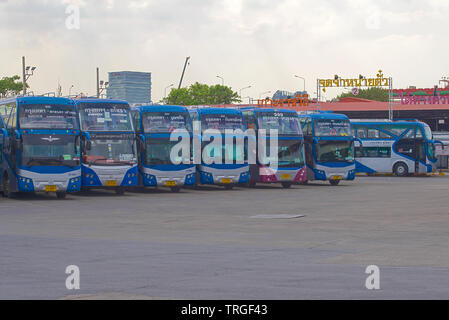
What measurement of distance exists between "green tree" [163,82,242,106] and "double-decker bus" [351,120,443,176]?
5663 cm

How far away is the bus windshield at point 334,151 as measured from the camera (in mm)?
42594

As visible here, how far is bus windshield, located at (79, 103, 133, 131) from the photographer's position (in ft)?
110

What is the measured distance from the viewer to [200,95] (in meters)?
113

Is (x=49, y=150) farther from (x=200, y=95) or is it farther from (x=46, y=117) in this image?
(x=200, y=95)

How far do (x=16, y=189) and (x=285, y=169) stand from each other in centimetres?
1348

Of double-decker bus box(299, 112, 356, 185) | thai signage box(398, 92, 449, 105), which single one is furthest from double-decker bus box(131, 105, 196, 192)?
thai signage box(398, 92, 449, 105)

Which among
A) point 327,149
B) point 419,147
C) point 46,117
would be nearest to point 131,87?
point 419,147

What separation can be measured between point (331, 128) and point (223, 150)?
8103 millimetres

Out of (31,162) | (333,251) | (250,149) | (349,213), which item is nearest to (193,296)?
(333,251)

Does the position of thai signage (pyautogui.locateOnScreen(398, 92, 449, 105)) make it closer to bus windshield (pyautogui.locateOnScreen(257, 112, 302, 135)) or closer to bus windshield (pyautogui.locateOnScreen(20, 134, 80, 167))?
bus windshield (pyautogui.locateOnScreen(257, 112, 302, 135))

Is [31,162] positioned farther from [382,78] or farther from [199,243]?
[382,78]

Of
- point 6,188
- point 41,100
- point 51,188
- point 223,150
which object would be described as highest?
point 41,100

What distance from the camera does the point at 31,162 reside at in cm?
3100

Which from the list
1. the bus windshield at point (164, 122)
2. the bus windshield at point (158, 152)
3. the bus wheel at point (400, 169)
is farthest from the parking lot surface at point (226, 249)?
the bus wheel at point (400, 169)
